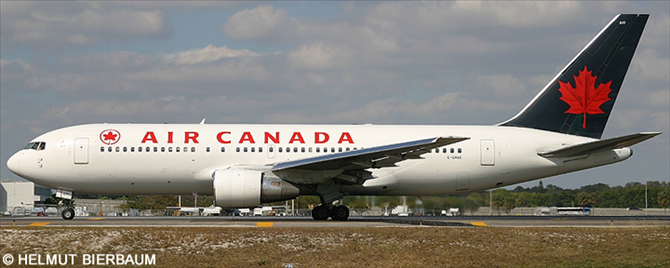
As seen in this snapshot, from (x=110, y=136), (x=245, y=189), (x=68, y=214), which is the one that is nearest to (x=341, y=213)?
(x=245, y=189)

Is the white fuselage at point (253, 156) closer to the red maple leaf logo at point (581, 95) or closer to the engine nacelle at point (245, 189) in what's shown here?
the red maple leaf logo at point (581, 95)

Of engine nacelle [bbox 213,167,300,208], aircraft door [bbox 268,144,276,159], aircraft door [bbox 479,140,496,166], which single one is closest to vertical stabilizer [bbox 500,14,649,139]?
aircraft door [bbox 479,140,496,166]

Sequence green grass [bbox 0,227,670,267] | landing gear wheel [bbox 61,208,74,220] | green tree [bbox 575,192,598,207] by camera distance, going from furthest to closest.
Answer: green tree [bbox 575,192,598,207] → landing gear wheel [bbox 61,208,74,220] → green grass [bbox 0,227,670,267]

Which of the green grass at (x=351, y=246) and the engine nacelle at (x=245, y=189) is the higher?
the engine nacelle at (x=245, y=189)

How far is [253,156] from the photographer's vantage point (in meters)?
26.8

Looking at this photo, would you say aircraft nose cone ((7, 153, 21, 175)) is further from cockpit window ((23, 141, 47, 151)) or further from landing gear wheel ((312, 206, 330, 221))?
landing gear wheel ((312, 206, 330, 221))

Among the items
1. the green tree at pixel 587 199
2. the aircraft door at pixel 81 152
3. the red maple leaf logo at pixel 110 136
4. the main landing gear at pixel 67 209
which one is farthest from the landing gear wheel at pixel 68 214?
the green tree at pixel 587 199

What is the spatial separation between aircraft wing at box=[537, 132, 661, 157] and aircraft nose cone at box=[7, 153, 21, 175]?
1979cm

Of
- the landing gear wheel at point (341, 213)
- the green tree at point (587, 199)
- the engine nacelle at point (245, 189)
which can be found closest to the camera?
the engine nacelle at point (245, 189)

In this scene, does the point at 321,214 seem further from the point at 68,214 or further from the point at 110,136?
the point at 68,214

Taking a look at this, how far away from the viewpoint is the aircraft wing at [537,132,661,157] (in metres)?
24.7

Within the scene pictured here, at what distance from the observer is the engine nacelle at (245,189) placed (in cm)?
2450

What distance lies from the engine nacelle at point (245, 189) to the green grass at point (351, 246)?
3885 millimetres

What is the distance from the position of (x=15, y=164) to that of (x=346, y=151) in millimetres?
12393
